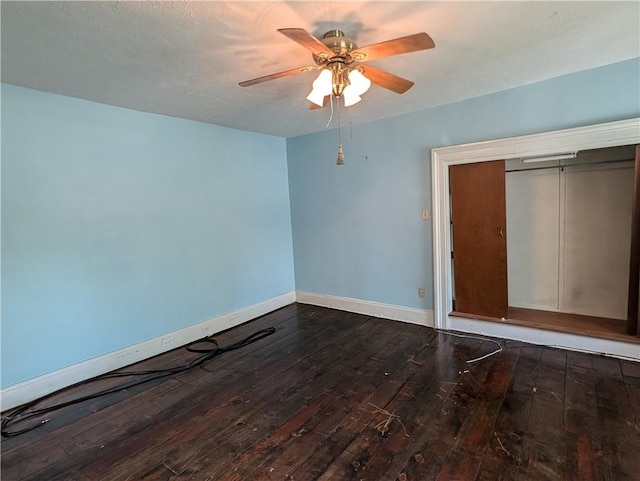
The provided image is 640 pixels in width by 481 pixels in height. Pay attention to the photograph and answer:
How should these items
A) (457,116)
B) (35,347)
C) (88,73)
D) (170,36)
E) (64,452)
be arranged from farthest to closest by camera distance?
(457,116)
(35,347)
(88,73)
(64,452)
(170,36)

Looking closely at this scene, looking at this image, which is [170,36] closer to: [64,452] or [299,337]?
[64,452]

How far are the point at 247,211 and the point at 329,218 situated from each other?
111 cm

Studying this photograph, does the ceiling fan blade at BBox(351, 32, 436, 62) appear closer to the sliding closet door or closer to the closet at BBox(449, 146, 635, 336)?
the closet at BBox(449, 146, 635, 336)

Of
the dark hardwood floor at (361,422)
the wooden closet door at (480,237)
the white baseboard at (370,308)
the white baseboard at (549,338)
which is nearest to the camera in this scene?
the dark hardwood floor at (361,422)

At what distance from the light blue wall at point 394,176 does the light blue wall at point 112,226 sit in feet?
2.65

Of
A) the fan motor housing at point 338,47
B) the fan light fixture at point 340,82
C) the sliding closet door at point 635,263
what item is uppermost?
the fan motor housing at point 338,47

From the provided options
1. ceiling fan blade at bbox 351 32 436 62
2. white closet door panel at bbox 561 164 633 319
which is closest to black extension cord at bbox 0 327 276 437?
ceiling fan blade at bbox 351 32 436 62

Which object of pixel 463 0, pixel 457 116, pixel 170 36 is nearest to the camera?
pixel 463 0

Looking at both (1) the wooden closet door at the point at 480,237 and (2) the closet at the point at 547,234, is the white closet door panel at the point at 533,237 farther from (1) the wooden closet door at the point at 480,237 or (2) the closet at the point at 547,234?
(1) the wooden closet door at the point at 480,237

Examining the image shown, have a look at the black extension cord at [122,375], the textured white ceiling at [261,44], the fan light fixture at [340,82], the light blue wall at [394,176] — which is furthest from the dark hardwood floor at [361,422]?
the textured white ceiling at [261,44]

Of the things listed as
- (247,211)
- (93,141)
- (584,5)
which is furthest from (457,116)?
(93,141)

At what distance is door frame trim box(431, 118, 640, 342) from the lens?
2689 mm

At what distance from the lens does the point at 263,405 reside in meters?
2.50

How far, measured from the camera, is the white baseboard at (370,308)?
12.8ft
